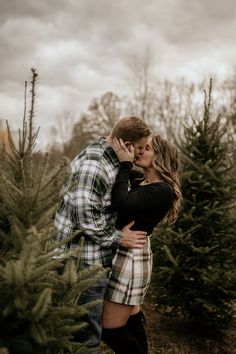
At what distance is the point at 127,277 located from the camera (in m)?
3.50

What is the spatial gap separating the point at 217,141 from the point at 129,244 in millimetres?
2776

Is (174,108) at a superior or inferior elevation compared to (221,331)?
superior

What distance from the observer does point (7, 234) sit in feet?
7.56

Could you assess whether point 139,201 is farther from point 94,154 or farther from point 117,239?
point 94,154

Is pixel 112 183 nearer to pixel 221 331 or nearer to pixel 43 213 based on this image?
pixel 43 213

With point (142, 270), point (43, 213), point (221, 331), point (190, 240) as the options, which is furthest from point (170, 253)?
point (43, 213)

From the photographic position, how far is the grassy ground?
5504 millimetres

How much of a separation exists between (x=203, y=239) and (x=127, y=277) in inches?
93.8

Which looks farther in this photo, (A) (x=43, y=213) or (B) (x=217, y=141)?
(B) (x=217, y=141)

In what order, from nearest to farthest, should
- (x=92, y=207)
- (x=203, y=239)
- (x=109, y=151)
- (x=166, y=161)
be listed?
(x=92, y=207) → (x=109, y=151) → (x=166, y=161) → (x=203, y=239)

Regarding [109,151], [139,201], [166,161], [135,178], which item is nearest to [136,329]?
[139,201]

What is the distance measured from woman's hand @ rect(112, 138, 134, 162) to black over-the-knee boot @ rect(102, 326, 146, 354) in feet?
4.54

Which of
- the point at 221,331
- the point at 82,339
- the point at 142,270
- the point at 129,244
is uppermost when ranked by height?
the point at 129,244

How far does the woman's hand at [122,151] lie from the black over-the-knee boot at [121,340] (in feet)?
4.54
